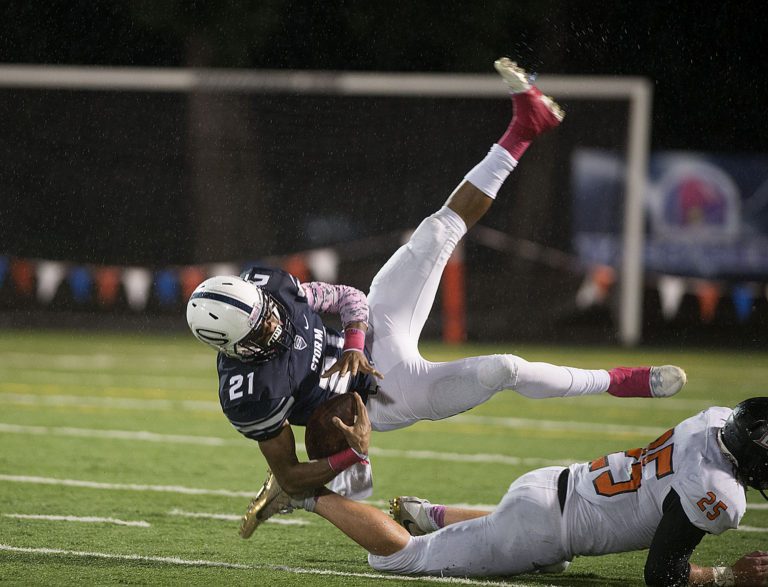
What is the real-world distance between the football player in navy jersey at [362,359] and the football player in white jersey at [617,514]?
0.75 ft

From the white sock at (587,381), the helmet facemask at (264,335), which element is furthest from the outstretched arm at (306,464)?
the white sock at (587,381)

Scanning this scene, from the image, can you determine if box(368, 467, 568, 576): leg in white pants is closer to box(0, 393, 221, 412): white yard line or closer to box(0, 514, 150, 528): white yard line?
box(0, 514, 150, 528): white yard line

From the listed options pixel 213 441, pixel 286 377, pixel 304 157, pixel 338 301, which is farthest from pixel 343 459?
pixel 304 157

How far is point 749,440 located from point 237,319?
5.79ft

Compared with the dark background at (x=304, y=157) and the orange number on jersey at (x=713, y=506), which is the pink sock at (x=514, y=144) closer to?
the orange number on jersey at (x=713, y=506)

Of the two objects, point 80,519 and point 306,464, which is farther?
point 80,519

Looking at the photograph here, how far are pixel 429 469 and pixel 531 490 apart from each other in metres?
2.37

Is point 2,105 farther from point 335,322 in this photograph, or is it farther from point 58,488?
point 58,488

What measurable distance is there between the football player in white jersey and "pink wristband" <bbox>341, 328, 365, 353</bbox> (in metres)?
0.31

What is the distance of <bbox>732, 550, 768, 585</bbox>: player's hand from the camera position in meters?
3.67

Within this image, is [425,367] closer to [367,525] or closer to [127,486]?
[367,525]

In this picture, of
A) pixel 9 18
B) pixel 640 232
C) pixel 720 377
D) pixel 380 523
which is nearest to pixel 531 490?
pixel 380 523

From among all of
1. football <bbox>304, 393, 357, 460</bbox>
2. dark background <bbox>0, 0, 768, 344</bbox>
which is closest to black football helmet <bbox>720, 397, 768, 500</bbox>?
football <bbox>304, 393, 357, 460</bbox>

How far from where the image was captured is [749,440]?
3523 mm
